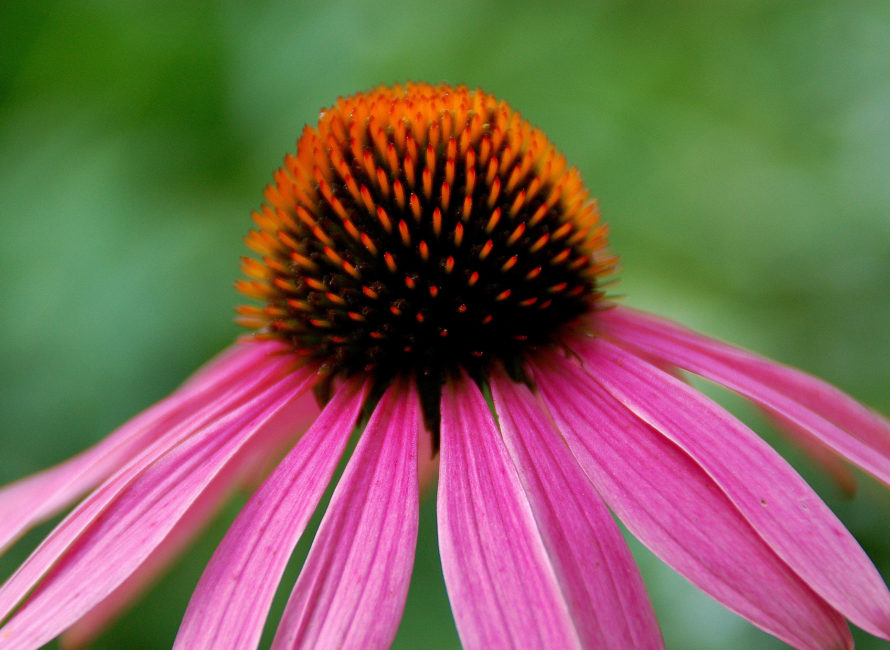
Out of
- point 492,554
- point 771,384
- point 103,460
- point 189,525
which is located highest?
point 103,460

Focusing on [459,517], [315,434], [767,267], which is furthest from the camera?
[767,267]

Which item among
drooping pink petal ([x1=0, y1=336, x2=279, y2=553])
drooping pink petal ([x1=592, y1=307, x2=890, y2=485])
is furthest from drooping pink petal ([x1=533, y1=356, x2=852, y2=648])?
Result: drooping pink petal ([x1=0, y1=336, x2=279, y2=553])

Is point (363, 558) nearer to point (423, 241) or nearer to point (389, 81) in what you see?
point (423, 241)

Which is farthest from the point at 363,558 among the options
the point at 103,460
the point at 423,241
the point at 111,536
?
the point at 103,460

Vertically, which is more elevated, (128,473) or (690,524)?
(128,473)

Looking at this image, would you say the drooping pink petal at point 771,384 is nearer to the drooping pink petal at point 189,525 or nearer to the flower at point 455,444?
the flower at point 455,444

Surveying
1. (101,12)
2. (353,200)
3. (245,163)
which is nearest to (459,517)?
(353,200)

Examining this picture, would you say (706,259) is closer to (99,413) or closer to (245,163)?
(245,163)

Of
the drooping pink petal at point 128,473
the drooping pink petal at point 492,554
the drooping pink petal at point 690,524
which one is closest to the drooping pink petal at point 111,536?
the drooping pink petal at point 128,473
